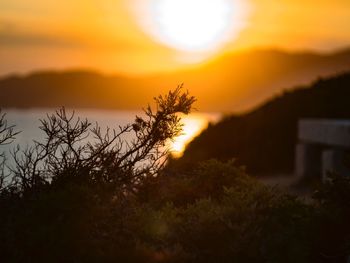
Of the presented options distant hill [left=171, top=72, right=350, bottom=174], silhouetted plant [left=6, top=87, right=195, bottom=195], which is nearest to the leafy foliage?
silhouetted plant [left=6, top=87, right=195, bottom=195]

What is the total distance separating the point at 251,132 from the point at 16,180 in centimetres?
2758

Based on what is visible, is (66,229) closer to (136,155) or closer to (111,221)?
(111,221)

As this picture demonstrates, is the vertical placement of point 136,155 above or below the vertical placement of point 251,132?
below

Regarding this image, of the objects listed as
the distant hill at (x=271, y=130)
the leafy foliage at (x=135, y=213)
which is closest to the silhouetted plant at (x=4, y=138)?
the leafy foliage at (x=135, y=213)

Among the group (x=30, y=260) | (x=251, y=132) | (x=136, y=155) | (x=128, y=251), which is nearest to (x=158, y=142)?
(x=136, y=155)

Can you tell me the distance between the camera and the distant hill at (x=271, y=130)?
1345 inches

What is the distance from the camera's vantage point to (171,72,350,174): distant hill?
112 feet

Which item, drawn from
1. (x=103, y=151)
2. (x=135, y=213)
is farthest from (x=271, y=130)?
(x=135, y=213)

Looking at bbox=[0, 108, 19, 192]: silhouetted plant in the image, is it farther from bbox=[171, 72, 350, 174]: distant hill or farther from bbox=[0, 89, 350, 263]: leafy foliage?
bbox=[171, 72, 350, 174]: distant hill

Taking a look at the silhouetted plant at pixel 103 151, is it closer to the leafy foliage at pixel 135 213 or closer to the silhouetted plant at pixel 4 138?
the leafy foliage at pixel 135 213

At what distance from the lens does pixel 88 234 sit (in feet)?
29.4

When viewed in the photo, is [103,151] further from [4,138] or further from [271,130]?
[271,130]

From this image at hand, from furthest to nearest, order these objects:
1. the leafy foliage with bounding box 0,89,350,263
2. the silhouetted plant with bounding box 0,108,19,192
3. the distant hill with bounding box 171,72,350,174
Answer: the distant hill with bounding box 171,72,350,174 < the silhouetted plant with bounding box 0,108,19,192 < the leafy foliage with bounding box 0,89,350,263

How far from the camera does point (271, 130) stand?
A: 3616cm
